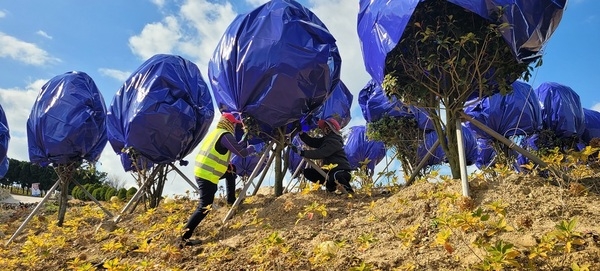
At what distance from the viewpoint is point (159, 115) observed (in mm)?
6098

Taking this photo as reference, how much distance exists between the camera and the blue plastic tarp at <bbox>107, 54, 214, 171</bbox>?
20.1 feet

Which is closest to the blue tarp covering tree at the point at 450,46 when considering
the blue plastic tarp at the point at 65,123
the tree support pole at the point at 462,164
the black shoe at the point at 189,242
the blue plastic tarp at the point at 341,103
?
the tree support pole at the point at 462,164

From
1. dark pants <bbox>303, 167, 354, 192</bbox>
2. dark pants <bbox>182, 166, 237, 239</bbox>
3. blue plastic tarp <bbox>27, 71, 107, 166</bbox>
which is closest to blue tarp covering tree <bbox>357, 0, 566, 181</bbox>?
dark pants <bbox>303, 167, 354, 192</bbox>

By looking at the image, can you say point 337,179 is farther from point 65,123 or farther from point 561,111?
point 561,111

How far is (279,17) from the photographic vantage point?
15.4ft

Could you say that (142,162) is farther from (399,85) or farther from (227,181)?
(399,85)

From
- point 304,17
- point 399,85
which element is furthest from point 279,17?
point 399,85

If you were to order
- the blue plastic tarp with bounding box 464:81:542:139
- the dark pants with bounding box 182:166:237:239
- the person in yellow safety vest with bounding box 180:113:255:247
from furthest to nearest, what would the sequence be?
the blue plastic tarp with bounding box 464:81:542:139
the person in yellow safety vest with bounding box 180:113:255:247
the dark pants with bounding box 182:166:237:239

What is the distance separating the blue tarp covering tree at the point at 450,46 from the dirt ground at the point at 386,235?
2.83 ft

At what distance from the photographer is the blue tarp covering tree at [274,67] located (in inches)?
176

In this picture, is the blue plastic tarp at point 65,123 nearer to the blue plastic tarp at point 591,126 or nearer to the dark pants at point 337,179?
the dark pants at point 337,179

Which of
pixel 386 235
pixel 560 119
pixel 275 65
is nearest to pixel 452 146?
pixel 386 235

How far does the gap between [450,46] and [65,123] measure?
6.06 meters

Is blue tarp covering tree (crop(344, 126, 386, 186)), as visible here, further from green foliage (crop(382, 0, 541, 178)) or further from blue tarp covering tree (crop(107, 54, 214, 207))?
green foliage (crop(382, 0, 541, 178))
